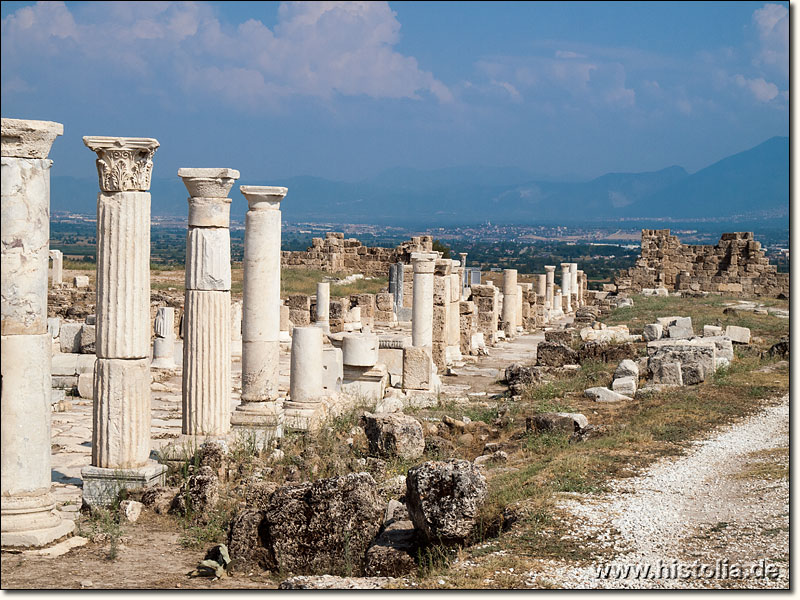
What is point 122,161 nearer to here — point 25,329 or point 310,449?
point 25,329

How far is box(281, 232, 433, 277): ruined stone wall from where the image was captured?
45500 mm

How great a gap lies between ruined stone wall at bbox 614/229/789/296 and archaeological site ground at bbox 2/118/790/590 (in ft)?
73.5

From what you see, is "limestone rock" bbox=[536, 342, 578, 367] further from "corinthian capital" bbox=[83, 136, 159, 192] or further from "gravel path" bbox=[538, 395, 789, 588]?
"corinthian capital" bbox=[83, 136, 159, 192]

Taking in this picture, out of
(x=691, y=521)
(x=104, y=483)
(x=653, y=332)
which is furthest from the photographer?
(x=653, y=332)

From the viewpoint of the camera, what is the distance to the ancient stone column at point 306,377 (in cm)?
1386

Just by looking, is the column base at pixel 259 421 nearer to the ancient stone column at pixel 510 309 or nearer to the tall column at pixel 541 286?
the ancient stone column at pixel 510 309

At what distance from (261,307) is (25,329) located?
5.22 meters

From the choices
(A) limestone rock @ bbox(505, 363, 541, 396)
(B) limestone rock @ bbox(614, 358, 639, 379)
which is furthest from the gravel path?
(A) limestone rock @ bbox(505, 363, 541, 396)

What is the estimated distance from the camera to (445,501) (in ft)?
26.7

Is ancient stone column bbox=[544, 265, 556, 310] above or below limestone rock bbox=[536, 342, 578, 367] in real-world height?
above

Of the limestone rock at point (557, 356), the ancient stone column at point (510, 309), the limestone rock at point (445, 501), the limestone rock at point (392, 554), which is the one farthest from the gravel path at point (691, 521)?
the ancient stone column at point (510, 309)

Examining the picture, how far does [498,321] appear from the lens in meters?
33.2

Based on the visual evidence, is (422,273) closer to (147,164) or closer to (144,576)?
(147,164)

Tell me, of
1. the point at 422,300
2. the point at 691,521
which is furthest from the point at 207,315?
the point at 422,300
